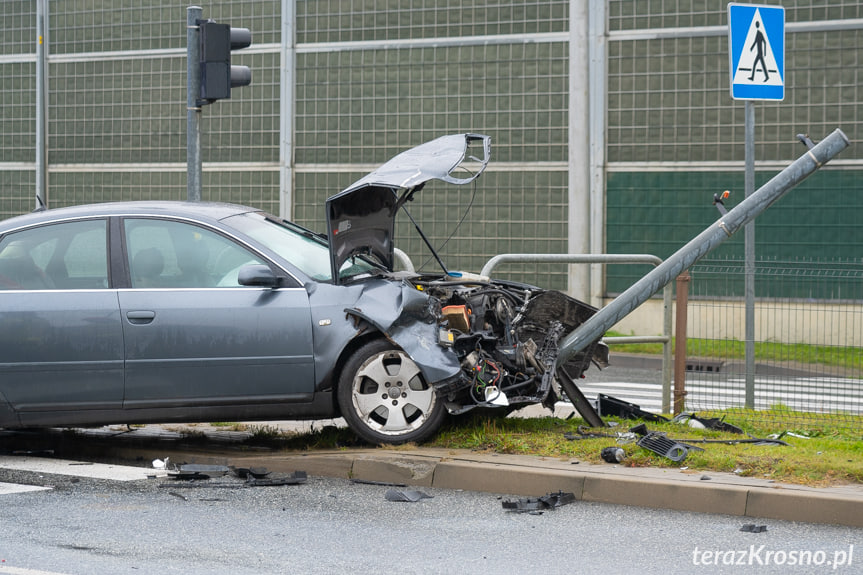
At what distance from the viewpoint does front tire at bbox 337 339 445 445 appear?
7.50 m

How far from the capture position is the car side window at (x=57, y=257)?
7770 millimetres

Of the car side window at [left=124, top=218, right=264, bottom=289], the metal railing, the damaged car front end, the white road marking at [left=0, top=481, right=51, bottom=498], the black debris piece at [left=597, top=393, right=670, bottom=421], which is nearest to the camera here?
the white road marking at [left=0, top=481, right=51, bottom=498]

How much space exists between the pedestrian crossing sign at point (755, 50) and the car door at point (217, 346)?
3.87 meters

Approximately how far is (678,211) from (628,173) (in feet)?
3.24

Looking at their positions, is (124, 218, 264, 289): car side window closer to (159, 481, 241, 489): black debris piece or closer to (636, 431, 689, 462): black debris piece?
(159, 481, 241, 489): black debris piece

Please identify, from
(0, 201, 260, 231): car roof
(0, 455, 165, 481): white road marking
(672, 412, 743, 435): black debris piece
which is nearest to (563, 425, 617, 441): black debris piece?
(672, 412, 743, 435): black debris piece

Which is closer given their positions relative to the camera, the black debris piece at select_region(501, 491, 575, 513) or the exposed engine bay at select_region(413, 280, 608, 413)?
the black debris piece at select_region(501, 491, 575, 513)

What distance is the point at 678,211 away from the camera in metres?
17.8

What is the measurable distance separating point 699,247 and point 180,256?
347 centimetres

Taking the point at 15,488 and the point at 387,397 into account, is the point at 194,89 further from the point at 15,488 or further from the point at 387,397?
the point at 15,488

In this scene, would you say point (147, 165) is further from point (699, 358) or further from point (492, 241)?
point (699, 358)

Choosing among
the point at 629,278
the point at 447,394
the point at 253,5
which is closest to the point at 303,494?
the point at 447,394

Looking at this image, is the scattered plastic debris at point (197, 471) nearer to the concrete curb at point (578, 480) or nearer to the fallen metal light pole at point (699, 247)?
the concrete curb at point (578, 480)

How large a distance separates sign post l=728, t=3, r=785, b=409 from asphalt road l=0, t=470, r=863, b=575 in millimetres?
2981
